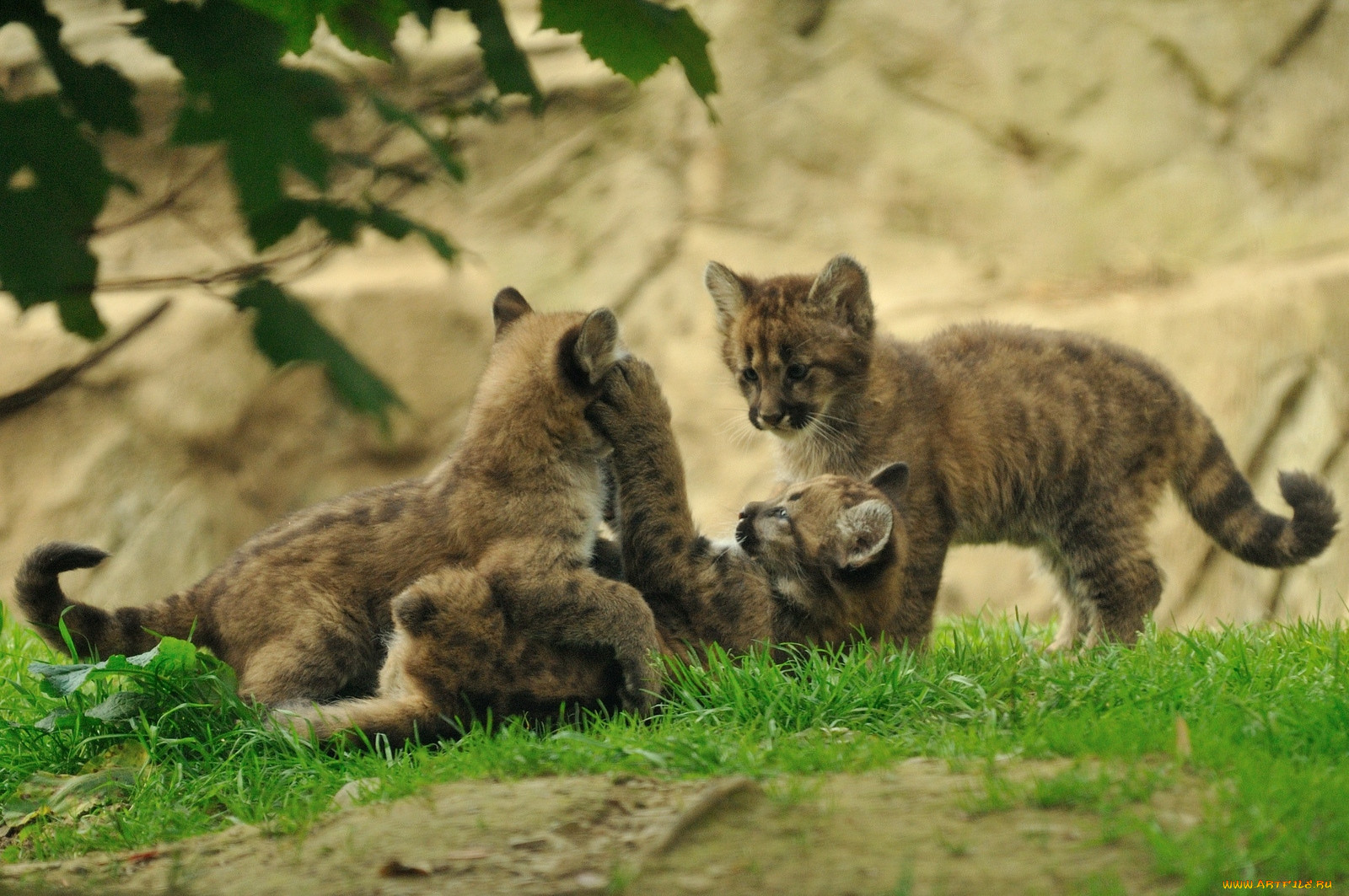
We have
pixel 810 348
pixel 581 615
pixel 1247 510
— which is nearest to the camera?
pixel 581 615

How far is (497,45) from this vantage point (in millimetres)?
2504

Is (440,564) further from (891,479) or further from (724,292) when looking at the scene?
(724,292)

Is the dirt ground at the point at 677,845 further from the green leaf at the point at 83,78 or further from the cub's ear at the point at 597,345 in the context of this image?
the green leaf at the point at 83,78

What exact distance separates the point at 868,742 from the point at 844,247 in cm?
754

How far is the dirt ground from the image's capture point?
3.24m

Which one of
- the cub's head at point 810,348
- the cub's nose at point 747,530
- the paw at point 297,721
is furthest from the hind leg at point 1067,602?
the paw at point 297,721

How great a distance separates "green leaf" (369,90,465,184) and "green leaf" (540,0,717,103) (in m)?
0.29

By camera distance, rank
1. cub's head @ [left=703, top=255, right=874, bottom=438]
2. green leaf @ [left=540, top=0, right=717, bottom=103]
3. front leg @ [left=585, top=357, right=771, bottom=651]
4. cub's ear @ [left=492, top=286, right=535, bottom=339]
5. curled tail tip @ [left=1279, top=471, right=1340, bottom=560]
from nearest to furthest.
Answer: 1. green leaf @ [left=540, top=0, right=717, bottom=103]
2. front leg @ [left=585, top=357, right=771, bottom=651]
3. cub's ear @ [left=492, top=286, right=535, bottom=339]
4. curled tail tip @ [left=1279, top=471, right=1340, bottom=560]
5. cub's head @ [left=703, top=255, right=874, bottom=438]

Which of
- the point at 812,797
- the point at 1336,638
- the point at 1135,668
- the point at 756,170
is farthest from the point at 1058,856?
the point at 756,170

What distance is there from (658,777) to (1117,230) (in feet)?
27.5

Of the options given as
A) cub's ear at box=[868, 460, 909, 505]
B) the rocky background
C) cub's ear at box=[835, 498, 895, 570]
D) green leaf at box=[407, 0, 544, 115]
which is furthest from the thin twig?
the rocky background

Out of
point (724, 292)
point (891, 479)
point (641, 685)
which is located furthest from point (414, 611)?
point (724, 292)

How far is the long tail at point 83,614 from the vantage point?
16.6 ft

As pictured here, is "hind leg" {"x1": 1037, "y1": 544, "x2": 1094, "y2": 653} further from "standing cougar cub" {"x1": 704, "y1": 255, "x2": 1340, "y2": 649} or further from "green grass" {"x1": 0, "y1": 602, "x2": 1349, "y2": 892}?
"green grass" {"x1": 0, "y1": 602, "x2": 1349, "y2": 892}
